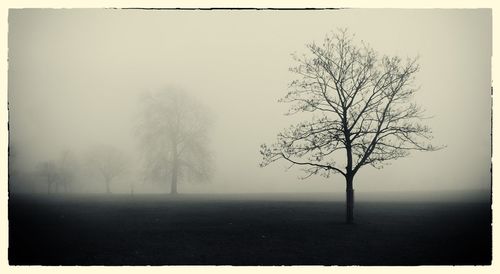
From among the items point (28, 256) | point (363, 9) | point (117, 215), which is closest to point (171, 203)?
point (117, 215)

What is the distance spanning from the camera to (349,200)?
47.9ft

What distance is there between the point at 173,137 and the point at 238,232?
12.1ft

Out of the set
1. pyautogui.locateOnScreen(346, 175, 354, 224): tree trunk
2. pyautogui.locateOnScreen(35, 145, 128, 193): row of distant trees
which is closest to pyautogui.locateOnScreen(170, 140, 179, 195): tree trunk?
Result: pyautogui.locateOnScreen(35, 145, 128, 193): row of distant trees

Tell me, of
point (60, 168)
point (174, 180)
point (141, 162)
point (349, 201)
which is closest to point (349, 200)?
point (349, 201)

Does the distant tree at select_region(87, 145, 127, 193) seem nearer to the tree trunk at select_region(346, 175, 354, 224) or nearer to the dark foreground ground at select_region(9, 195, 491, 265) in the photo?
the dark foreground ground at select_region(9, 195, 491, 265)

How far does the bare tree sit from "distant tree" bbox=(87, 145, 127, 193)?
430 cm

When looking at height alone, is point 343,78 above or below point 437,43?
below

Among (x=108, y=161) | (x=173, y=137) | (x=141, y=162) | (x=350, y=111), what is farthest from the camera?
(x=173, y=137)

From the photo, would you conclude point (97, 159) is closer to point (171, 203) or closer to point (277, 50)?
point (171, 203)

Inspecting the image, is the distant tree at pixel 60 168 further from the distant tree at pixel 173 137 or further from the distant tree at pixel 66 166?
the distant tree at pixel 173 137

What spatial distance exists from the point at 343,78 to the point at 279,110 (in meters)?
2.26

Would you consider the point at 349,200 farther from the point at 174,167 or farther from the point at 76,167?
the point at 76,167

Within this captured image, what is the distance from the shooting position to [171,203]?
15273 millimetres

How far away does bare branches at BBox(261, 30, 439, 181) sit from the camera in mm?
14539
